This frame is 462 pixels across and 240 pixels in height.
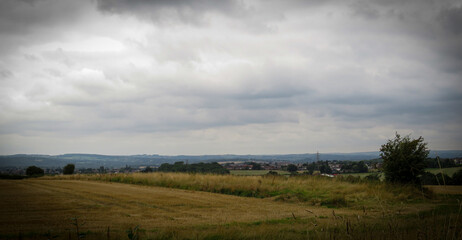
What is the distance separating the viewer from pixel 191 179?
2825cm

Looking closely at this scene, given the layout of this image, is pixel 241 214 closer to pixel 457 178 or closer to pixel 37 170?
pixel 457 178

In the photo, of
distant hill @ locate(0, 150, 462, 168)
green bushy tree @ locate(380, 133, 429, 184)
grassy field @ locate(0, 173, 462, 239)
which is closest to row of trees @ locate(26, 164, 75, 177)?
distant hill @ locate(0, 150, 462, 168)

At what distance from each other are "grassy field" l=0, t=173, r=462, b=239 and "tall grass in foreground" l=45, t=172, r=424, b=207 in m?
0.07

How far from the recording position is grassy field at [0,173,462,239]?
23.0 feet

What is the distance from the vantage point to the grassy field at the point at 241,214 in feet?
23.0

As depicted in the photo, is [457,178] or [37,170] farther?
[37,170]

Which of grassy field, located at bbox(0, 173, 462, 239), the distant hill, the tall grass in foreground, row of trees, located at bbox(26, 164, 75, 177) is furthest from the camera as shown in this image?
row of trees, located at bbox(26, 164, 75, 177)

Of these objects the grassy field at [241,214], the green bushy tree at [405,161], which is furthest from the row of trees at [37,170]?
the green bushy tree at [405,161]

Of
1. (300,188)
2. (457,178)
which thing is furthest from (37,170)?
(457,178)

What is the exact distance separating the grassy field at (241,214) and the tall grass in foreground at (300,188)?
7cm

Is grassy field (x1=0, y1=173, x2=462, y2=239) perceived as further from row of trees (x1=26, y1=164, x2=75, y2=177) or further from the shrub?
row of trees (x1=26, y1=164, x2=75, y2=177)

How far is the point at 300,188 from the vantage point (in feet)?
74.3

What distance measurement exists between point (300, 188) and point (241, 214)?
10645 millimetres

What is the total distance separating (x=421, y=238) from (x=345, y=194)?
15.3m
